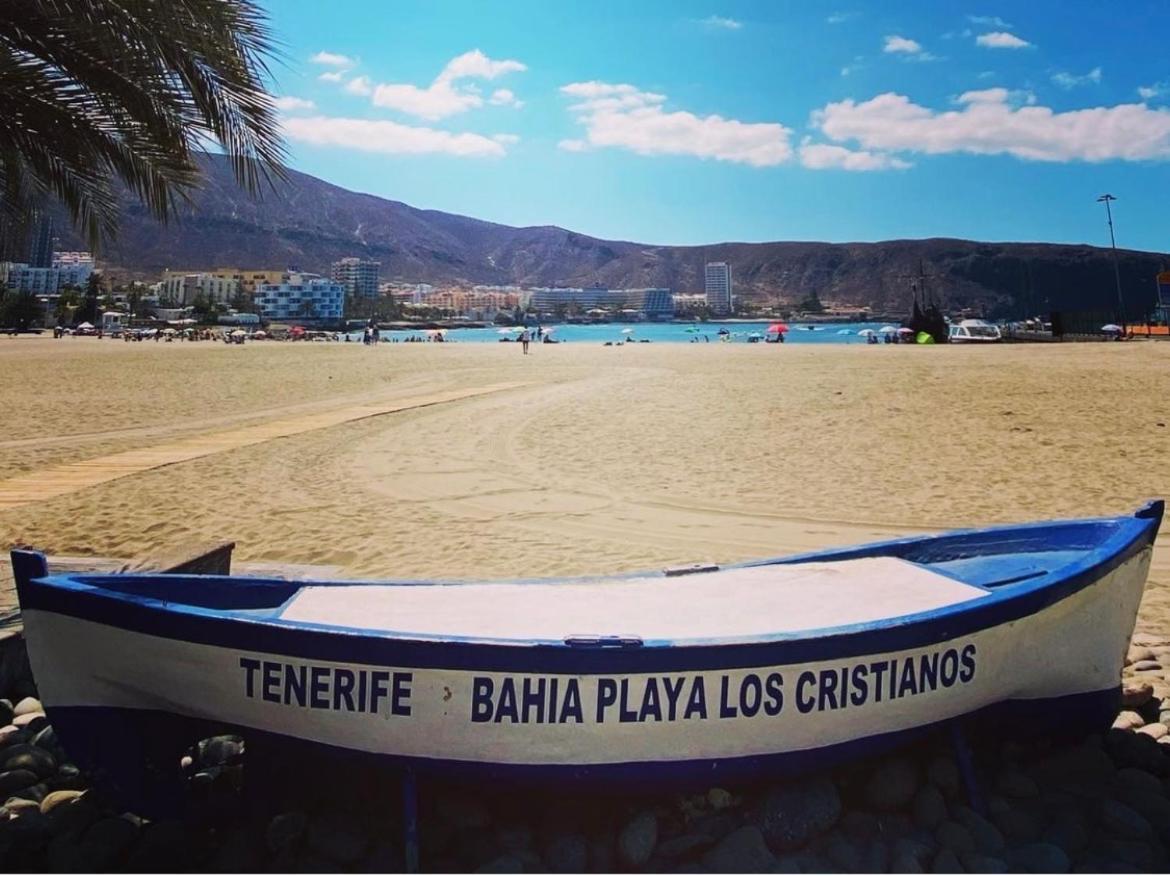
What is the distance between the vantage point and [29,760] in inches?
125

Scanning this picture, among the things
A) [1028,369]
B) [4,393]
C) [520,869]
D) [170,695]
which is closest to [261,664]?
[170,695]

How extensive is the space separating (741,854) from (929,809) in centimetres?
84

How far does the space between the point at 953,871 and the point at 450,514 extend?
5670 mm

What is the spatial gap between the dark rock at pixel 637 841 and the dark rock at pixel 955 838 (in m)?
1.07

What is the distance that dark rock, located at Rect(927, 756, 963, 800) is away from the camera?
3014mm

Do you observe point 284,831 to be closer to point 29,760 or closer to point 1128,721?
point 29,760

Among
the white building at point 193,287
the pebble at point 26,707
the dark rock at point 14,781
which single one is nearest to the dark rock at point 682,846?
the dark rock at point 14,781

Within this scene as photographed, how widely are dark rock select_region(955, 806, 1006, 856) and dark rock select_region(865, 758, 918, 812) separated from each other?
0.18 m

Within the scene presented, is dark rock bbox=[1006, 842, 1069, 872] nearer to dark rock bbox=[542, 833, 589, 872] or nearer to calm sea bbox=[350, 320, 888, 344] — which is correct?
dark rock bbox=[542, 833, 589, 872]

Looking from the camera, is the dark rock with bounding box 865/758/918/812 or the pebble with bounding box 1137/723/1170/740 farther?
the pebble with bounding box 1137/723/1170/740

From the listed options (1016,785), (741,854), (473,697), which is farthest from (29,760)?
(1016,785)

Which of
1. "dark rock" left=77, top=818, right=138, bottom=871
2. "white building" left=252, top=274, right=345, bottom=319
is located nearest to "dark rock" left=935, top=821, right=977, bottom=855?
"dark rock" left=77, top=818, right=138, bottom=871

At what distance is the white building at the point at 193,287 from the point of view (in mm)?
154750

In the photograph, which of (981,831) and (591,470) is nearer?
(981,831)
